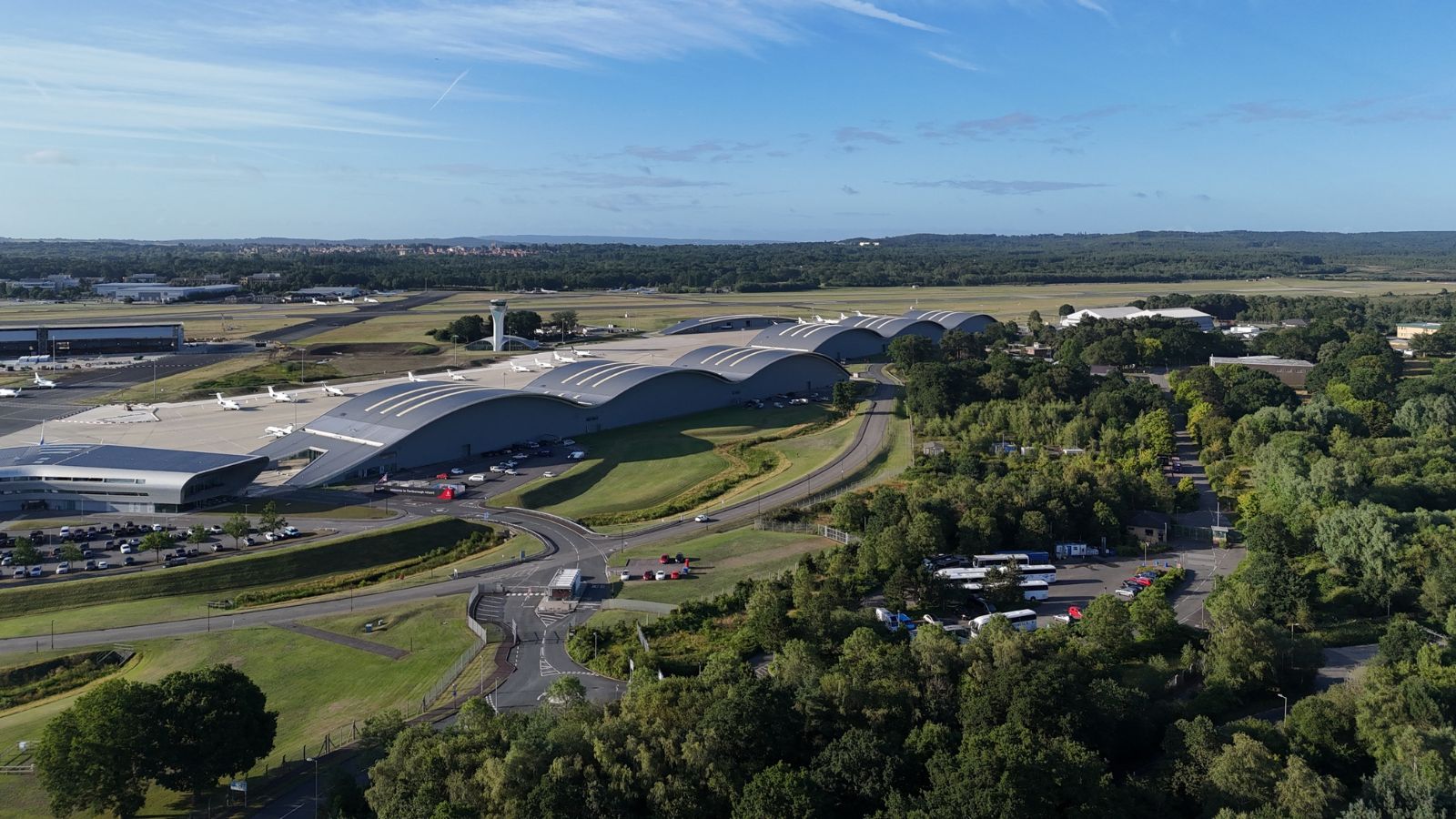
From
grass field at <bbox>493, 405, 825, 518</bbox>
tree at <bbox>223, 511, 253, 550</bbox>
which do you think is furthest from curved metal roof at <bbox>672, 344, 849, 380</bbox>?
tree at <bbox>223, 511, 253, 550</bbox>

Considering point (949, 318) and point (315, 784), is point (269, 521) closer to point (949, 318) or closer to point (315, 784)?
point (315, 784)

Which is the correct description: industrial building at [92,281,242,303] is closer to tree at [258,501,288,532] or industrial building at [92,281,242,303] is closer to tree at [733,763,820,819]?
tree at [258,501,288,532]

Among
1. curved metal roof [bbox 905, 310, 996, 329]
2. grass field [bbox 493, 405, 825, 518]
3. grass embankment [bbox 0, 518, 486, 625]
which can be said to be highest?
curved metal roof [bbox 905, 310, 996, 329]

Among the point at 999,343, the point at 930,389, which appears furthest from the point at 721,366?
the point at 999,343

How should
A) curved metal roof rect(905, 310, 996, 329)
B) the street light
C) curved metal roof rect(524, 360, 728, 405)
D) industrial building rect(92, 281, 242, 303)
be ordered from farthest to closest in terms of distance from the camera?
1. industrial building rect(92, 281, 242, 303)
2. curved metal roof rect(905, 310, 996, 329)
3. curved metal roof rect(524, 360, 728, 405)
4. the street light

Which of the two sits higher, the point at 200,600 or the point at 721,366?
→ the point at 721,366

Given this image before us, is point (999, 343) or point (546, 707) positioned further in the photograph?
point (999, 343)

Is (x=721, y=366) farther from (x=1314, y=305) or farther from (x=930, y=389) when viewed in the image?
(x=1314, y=305)
